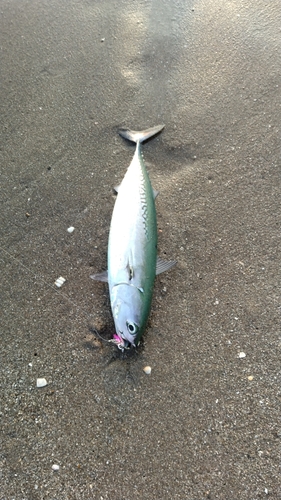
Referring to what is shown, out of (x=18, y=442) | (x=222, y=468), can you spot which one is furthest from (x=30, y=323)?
(x=222, y=468)

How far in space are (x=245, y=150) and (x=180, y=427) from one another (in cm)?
225

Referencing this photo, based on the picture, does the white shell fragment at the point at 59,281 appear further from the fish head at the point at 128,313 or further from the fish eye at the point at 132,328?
the fish eye at the point at 132,328

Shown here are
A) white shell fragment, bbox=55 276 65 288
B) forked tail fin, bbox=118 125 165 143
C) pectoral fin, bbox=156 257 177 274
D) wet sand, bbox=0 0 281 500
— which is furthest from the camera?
forked tail fin, bbox=118 125 165 143

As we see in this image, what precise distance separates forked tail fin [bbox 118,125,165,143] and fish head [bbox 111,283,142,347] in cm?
143

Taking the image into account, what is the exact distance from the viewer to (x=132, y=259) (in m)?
2.42

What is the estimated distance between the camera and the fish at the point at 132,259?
2.32m

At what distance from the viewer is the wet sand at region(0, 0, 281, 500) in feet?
7.06

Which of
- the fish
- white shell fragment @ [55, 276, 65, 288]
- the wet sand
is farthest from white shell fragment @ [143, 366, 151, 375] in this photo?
white shell fragment @ [55, 276, 65, 288]

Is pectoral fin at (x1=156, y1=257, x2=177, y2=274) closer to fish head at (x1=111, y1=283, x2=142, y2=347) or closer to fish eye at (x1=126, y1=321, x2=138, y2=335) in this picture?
fish head at (x1=111, y1=283, x2=142, y2=347)

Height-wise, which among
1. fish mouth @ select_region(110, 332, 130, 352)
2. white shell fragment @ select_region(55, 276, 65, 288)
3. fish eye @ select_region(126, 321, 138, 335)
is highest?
white shell fragment @ select_region(55, 276, 65, 288)

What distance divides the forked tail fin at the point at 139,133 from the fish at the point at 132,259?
15.8 inches

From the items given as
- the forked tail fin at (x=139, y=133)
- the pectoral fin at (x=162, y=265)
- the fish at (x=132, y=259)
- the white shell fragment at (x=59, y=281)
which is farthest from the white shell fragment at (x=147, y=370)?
the forked tail fin at (x=139, y=133)

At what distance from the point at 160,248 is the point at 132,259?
421mm

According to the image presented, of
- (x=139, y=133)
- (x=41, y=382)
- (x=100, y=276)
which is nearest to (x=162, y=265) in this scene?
(x=100, y=276)
